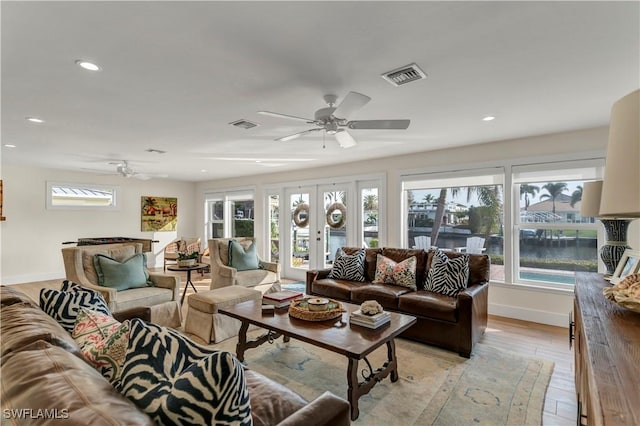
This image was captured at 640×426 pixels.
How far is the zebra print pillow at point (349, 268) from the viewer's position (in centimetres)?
404

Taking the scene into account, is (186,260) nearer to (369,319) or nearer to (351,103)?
(369,319)

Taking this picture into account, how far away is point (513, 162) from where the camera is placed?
404 cm

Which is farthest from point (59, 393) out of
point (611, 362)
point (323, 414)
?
point (611, 362)

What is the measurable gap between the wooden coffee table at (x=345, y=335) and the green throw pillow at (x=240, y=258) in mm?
2022

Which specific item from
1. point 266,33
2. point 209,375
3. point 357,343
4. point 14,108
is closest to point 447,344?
point 357,343

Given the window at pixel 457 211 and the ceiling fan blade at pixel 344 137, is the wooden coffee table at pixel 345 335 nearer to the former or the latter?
the ceiling fan blade at pixel 344 137

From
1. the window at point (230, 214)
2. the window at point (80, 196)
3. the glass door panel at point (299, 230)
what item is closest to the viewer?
the glass door panel at point (299, 230)

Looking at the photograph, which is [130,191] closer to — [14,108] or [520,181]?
[14,108]

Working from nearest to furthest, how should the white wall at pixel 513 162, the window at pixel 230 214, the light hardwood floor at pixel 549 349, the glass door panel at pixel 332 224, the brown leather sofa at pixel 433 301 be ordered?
1. the light hardwood floor at pixel 549 349
2. the brown leather sofa at pixel 433 301
3. the white wall at pixel 513 162
4. the glass door panel at pixel 332 224
5. the window at pixel 230 214

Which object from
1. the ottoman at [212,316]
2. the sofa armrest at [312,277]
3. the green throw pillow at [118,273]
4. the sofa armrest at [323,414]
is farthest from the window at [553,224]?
the green throw pillow at [118,273]

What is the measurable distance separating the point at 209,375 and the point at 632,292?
149 cm

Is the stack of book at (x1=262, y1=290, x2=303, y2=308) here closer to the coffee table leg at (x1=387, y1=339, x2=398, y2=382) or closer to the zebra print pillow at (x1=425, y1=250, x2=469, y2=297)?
the coffee table leg at (x1=387, y1=339, x2=398, y2=382)

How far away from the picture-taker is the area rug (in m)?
2.04

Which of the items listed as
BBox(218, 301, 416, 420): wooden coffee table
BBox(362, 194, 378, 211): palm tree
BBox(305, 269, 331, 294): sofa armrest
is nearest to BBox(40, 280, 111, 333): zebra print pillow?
BBox(218, 301, 416, 420): wooden coffee table
